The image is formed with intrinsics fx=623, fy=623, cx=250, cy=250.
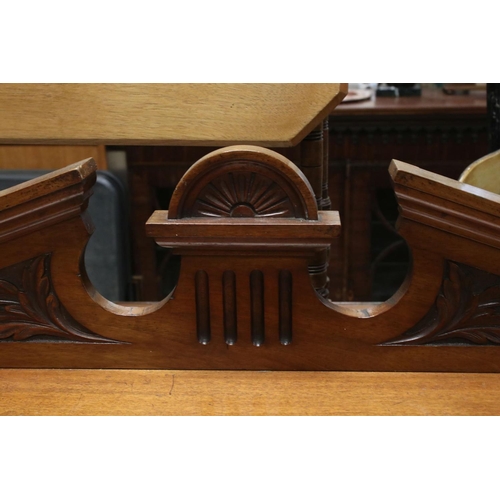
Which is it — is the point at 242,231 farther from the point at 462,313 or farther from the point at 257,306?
the point at 462,313

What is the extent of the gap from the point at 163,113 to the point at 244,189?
0.37 metres

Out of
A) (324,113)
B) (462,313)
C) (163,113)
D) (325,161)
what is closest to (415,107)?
(325,161)

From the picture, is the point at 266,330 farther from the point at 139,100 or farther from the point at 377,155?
the point at 377,155

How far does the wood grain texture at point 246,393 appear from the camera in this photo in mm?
711

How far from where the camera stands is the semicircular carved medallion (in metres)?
0.67

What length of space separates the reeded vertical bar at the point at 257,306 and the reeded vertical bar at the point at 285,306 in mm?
23

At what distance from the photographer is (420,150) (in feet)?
5.95

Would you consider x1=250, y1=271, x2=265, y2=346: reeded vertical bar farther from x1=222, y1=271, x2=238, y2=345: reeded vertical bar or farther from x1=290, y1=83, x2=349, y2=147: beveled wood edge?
x1=290, y1=83, x2=349, y2=147: beveled wood edge

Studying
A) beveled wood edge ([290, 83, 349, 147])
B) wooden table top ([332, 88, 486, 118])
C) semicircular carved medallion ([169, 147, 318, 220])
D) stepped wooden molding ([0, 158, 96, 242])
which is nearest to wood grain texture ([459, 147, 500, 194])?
beveled wood edge ([290, 83, 349, 147])

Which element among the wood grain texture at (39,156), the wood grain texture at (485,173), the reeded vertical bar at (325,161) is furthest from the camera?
the wood grain texture at (39,156)

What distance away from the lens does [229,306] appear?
74 cm

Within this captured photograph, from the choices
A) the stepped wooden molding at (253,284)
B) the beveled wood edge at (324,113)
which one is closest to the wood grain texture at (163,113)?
the beveled wood edge at (324,113)

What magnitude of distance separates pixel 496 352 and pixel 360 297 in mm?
1216

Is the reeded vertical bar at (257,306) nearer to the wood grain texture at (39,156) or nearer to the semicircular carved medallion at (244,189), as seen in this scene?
the semicircular carved medallion at (244,189)
